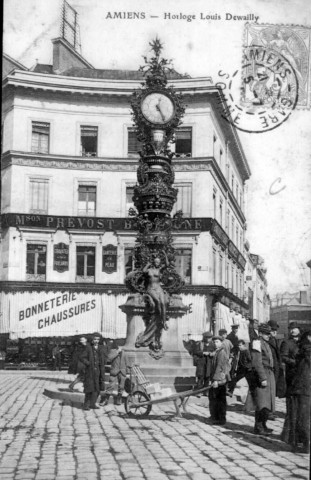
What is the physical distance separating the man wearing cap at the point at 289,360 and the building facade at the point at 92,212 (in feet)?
19.4

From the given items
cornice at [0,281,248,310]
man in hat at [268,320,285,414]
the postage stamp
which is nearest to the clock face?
the postage stamp

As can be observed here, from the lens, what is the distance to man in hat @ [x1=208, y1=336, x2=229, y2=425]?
10.3 meters

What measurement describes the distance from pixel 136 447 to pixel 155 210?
5.93 meters

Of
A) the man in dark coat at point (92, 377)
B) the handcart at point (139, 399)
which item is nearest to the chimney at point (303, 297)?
the handcart at point (139, 399)

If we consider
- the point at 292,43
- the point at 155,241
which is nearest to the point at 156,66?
the point at 292,43

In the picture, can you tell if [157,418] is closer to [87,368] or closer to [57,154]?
[87,368]

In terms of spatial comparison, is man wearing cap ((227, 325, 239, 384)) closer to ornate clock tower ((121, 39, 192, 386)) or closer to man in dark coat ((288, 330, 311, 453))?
ornate clock tower ((121, 39, 192, 386))

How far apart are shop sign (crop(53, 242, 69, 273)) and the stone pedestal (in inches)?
235

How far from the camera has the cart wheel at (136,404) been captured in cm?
1055

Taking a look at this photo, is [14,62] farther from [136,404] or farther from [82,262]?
[82,262]

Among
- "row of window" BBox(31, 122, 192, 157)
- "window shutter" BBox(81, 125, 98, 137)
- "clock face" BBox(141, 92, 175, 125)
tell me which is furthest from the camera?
"window shutter" BBox(81, 125, 98, 137)

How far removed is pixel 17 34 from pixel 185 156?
33.7ft

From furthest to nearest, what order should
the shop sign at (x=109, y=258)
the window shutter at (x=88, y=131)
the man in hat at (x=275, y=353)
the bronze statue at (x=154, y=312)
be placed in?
the shop sign at (x=109, y=258) → the window shutter at (x=88, y=131) → the bronze statue at (x=154, y=312) → the man in hat at (x=275, y=353)

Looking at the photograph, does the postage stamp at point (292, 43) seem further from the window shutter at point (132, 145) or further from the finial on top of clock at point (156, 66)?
the window shutter at point (132, 145)
